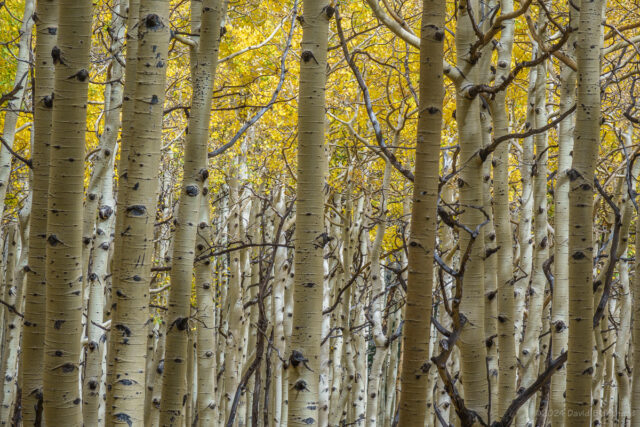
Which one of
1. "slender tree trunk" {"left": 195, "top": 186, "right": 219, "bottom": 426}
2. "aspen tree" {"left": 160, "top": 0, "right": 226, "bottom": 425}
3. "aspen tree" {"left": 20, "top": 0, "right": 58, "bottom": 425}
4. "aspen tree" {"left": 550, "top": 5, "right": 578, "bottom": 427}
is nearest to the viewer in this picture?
"aspen tree" {"left": 20, "top": 0, "right": 58, "bottom": 425}

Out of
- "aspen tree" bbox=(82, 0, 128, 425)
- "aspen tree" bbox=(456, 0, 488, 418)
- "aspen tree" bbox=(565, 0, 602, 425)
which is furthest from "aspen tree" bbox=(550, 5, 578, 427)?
"aspen tree" bbox=(82, 0, 128, 425)

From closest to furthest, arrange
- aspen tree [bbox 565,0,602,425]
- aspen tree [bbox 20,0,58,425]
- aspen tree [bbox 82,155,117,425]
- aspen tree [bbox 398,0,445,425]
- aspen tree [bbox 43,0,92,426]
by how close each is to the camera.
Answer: aspen tree [bbox 398,0,445,425] → aspen tree [bbox 43,0,92,426] → aspen tree [bbox 565,0,602,425] → aspen tree [bbox 20,0,58,425] → aspen tree [bbox 82,155,117,425]

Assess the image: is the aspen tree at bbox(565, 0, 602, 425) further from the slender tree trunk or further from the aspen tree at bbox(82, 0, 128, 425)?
the aspen tree at bbox(82, 0, 128, 425)

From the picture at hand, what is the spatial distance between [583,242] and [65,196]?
2425mm

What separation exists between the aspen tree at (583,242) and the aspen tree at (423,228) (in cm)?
83

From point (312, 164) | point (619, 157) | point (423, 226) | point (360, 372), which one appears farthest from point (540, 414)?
point (619, 157)

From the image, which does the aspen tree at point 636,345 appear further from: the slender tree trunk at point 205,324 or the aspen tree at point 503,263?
the slender tree trunk at point 205,324

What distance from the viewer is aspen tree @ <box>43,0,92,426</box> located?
285 centimetres

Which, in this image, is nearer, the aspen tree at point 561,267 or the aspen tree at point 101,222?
the aspen tree at point 561,267

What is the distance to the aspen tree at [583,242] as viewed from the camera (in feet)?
9.83

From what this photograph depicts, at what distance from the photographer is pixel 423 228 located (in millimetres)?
2670

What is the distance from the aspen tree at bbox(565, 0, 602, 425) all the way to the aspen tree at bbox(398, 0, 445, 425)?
83 centimetres

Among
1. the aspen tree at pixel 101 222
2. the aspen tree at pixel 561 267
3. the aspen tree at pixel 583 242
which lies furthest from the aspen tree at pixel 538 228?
the aspen tree at pixel 101 222

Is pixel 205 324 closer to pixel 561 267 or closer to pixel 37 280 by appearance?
pixel 37 280
